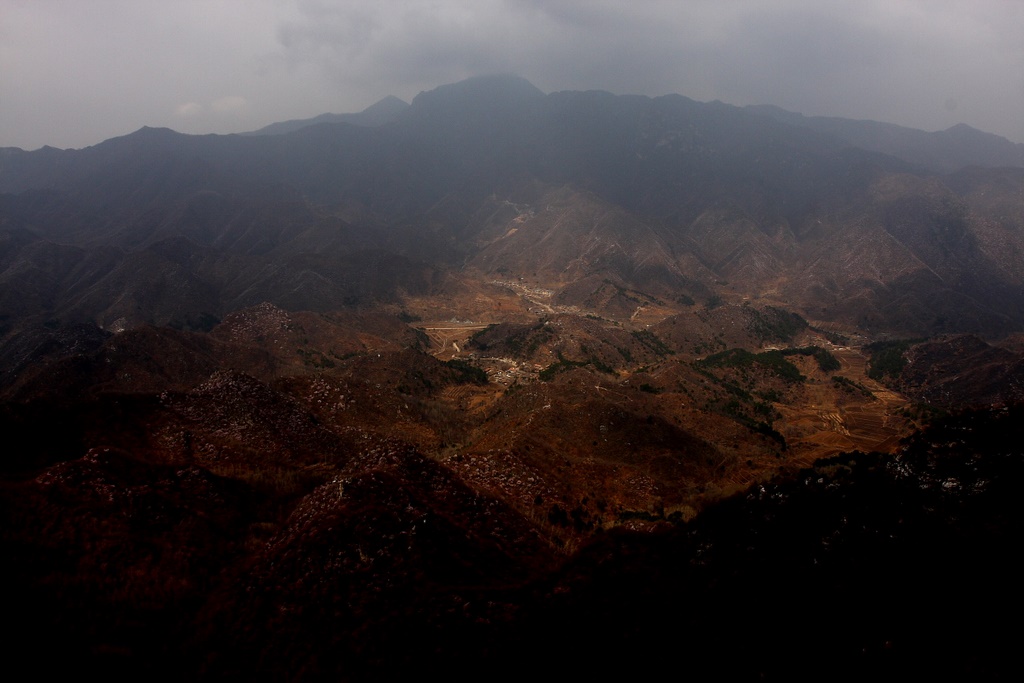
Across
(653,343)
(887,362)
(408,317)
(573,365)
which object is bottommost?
(887,362)

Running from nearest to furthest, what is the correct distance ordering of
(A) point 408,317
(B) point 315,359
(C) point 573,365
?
1. (C) point 573,365
2. (B) point 315,359
3. (A) point 408,317

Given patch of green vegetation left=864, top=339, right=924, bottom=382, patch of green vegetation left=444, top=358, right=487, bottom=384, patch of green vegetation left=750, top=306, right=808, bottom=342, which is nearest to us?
patch of green vegetation left=444, top=358, right=487, bottom=384

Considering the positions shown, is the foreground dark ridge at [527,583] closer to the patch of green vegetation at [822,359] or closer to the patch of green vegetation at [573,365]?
the patch of green vegetation at [573,365]

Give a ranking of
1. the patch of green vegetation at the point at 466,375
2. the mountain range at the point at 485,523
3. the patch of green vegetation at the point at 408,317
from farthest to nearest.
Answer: the patch of green vegetation at the point at 408,317 → the patch of green vegetation at the point at 466,375 → the mountain range at the point at 485,523

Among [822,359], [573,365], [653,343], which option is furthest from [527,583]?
[822,359]

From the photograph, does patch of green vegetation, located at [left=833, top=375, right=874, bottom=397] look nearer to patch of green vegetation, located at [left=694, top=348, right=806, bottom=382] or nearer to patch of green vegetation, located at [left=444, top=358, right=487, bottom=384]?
patch of green vegetation, located at [left=694, top=348, right=806, bottom=382]

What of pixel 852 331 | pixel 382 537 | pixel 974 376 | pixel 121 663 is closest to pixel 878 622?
pixel 382 537

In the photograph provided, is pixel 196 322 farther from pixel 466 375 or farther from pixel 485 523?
pixel 485 523

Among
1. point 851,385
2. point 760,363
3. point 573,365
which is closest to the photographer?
point 851,385

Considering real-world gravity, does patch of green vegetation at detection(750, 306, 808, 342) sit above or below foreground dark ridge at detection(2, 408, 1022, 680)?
below

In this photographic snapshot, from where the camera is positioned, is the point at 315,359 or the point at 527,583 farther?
the point at 315,359

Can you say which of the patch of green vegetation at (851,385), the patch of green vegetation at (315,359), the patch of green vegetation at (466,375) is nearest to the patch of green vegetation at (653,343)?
the patch of green vegetation at (851,385)

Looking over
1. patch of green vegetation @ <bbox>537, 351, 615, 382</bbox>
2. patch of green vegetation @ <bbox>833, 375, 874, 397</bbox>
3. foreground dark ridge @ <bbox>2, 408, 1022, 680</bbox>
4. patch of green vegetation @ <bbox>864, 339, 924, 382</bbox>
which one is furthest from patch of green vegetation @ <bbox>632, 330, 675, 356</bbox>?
foreground dark ridge @ <bbox>2, 408, 1022, 680</bbox>
